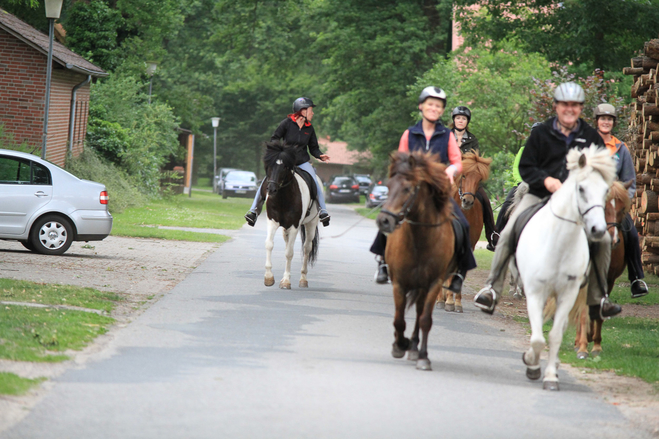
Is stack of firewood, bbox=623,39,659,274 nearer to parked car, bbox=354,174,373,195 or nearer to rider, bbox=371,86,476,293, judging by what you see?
rider, bbox=371,86,476,293

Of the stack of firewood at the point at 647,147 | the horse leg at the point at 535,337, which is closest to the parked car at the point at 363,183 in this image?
the stack of firewood at the point at 647,147

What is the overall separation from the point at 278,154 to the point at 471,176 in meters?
2.90

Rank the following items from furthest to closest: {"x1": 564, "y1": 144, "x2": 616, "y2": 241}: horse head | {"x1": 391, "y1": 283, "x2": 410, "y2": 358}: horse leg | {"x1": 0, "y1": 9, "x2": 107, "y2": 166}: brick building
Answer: {"x1": 0, "y1": 9, "x2": 107, "y2": 166}: brick building < {"x1": 391, "y1": 283, "x2": 410, "y2": 358}: horse leg < {"x1": 564, "y1": 144, "x2": 616, "y2": 241}: horse head

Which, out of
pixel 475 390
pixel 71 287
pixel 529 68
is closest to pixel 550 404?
pixel 475 390

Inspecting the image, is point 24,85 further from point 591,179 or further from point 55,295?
point 591,179

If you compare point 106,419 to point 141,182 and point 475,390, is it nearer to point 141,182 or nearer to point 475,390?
point 475,390

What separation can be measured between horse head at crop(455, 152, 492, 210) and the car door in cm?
792

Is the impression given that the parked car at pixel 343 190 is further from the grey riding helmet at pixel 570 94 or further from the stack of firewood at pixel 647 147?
the grey riding helmet at pixel 570 94

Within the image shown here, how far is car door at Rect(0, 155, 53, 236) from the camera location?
15328mm

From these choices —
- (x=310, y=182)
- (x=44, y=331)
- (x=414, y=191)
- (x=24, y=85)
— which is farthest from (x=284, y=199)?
(x=24, y=85)

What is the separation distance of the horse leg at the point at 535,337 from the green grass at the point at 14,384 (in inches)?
157

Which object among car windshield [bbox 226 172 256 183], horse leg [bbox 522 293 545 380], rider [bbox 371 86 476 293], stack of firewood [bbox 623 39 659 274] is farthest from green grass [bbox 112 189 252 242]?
car windshield [bbox 226 172 256 183]

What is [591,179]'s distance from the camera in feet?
22.5

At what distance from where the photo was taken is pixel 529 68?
31.1m
